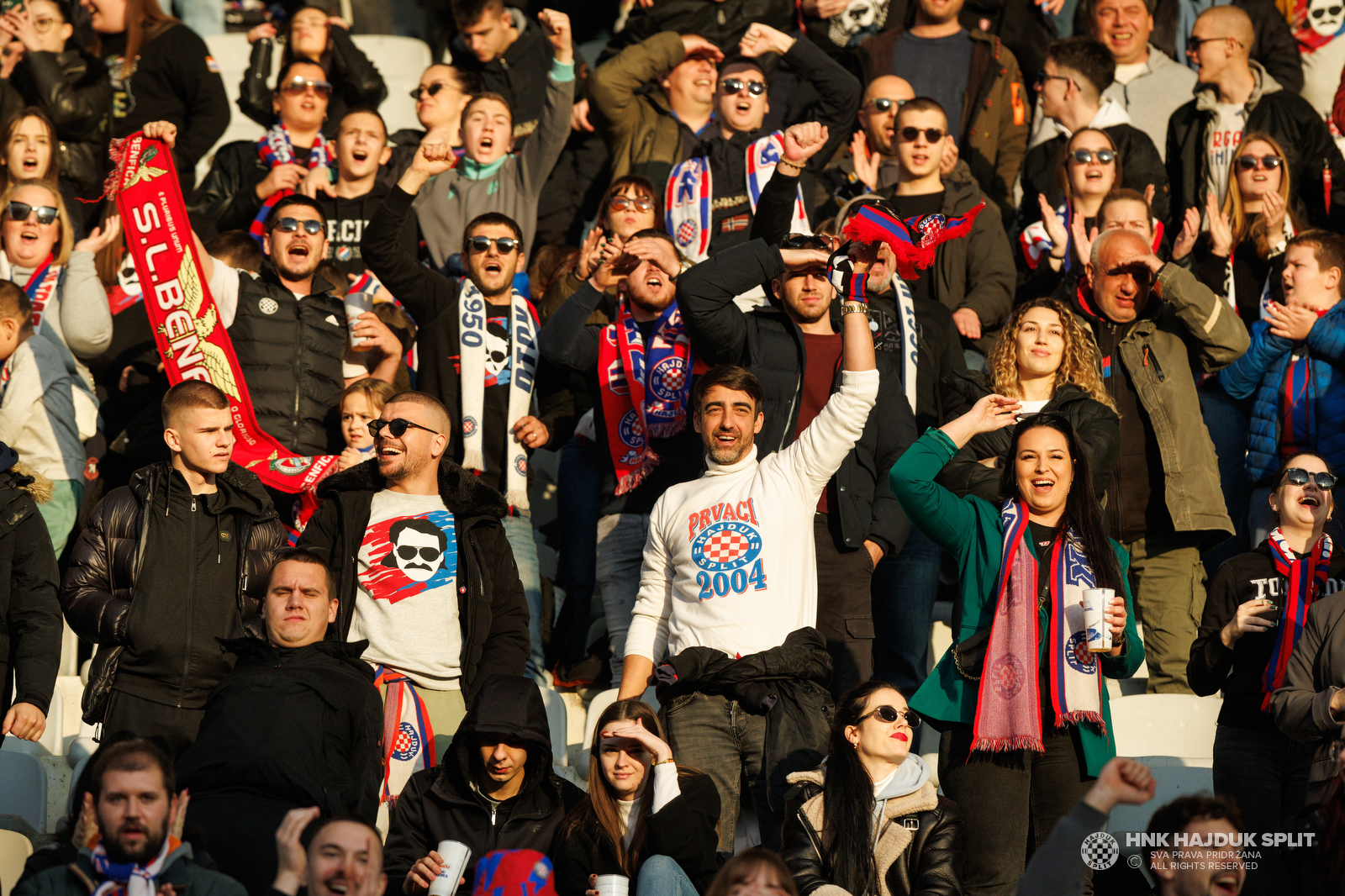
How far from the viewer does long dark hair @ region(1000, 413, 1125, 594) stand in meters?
5.77

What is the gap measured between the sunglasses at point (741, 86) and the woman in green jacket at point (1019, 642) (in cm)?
353

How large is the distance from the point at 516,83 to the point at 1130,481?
4.98 m

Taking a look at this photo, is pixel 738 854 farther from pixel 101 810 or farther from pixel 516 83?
pixel 516 83

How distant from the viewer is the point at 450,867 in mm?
5289

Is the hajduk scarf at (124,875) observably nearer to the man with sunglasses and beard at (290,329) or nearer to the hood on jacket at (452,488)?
the hood on jacket at (452,488)

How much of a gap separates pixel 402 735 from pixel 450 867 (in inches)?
40.7

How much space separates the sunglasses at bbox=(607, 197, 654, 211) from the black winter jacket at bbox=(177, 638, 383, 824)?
9.91ft

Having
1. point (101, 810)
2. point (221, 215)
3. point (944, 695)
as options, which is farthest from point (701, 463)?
point (221, 215)

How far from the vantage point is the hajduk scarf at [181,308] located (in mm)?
7359

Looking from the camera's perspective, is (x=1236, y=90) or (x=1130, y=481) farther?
(x=1236, y=90)

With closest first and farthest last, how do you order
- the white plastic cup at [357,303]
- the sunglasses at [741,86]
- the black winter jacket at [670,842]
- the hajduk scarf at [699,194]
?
1. the black winter jacket at [670,842]
2. the white plastic cup at [357,303]
3. the hajduk scarf at [699,194]
4. the sunglasses at [741,86]

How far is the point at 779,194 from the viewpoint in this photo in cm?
723

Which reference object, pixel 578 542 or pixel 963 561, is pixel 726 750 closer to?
pixel 963 561

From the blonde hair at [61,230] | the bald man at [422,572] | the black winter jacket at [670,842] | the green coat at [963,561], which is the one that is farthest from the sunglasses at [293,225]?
the black winter jacket at [670,842]
